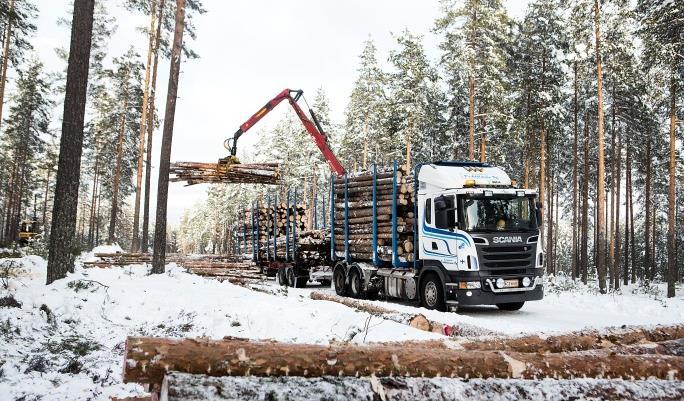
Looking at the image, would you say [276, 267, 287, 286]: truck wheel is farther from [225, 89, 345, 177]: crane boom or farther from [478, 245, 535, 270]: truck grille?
[478, 245, 535, 270]: truck grille

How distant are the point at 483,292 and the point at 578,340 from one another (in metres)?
5.35

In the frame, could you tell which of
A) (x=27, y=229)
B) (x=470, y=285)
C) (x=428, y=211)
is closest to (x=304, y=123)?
(x=428, y=211)

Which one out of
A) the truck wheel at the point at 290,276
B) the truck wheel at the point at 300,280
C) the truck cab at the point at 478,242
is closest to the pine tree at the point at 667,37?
the truck cab at the point at 478,242

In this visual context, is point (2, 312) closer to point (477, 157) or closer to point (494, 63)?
point (494, 63)

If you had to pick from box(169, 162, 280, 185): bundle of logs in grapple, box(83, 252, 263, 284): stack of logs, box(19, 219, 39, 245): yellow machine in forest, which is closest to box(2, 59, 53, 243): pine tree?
box(19, 219, 39, 245): yellow machine in forest

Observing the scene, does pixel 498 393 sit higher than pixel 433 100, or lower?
lower

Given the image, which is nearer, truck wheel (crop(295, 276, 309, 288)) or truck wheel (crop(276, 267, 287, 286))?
truck wheel (crop(295, 276, 309, 288))

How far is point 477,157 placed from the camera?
34062mm

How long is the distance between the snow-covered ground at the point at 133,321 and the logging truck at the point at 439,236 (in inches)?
37.6

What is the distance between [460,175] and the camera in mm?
10750

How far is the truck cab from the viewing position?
9961 mm

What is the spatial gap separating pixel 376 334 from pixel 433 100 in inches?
1088

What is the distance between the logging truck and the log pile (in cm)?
649

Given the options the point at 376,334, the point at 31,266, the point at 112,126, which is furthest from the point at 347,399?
the point at 112,126
